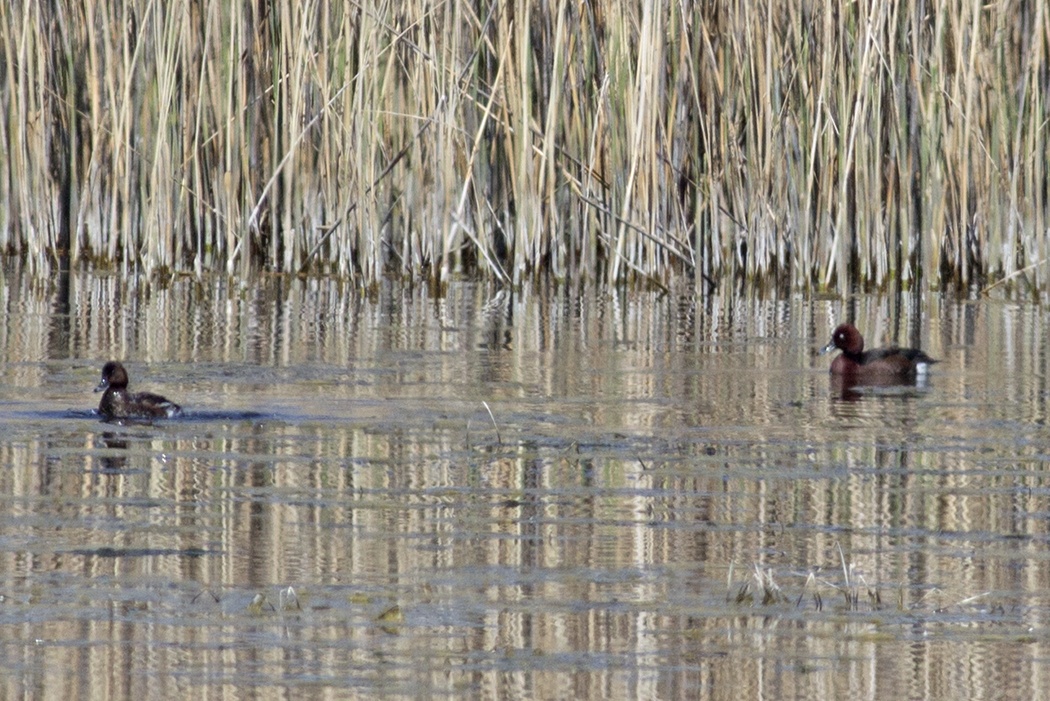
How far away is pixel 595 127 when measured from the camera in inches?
491

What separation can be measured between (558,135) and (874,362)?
398 cm

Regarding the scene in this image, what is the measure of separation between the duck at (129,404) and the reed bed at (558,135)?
4.27 m

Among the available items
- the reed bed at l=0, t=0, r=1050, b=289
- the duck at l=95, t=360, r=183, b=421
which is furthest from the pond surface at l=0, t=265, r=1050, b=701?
the reed bed at l=0, t=0, r=1050, b=289

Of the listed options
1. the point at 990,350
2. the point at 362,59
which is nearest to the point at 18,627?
the point at 990,350

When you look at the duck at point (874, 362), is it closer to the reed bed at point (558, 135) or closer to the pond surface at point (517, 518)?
the pond surface at point (517, 518)

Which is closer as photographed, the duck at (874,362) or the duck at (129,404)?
the duck at (129,404)

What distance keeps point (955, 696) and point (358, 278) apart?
8.92m

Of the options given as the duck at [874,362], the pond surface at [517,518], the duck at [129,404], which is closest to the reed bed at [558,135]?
the pond surface at [517,518]

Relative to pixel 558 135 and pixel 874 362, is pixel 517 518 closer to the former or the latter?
pixel 874 362

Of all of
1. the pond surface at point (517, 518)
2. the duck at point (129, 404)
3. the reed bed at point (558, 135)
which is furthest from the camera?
the reed bed at point (558, 135)

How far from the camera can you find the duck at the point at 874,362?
942cm

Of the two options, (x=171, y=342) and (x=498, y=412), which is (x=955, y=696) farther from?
(x=171, y=342)

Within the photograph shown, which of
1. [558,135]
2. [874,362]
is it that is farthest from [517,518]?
[558,135]

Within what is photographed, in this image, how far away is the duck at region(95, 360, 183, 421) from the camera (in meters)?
7.80
